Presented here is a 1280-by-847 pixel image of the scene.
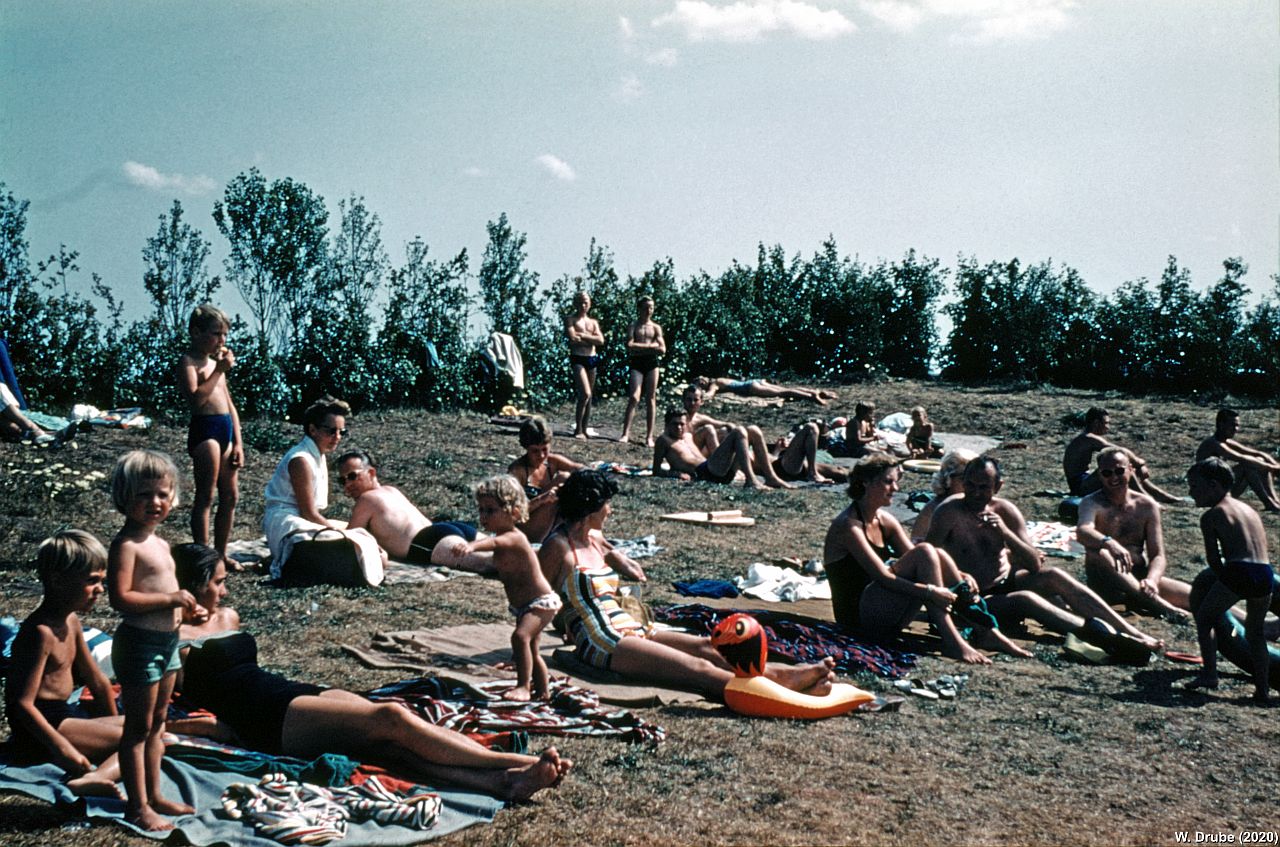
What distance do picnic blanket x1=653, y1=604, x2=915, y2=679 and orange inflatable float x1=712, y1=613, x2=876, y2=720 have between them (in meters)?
0.56

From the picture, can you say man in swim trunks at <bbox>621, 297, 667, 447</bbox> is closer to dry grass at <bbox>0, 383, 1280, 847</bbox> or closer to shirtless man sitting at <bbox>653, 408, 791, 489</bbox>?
shirtless man sitting at <bbox>653, 408, 791, 489</bbox>

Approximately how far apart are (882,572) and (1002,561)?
3.70 feet

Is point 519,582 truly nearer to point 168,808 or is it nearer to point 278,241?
point 168,808

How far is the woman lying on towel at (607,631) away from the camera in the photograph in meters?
5.27

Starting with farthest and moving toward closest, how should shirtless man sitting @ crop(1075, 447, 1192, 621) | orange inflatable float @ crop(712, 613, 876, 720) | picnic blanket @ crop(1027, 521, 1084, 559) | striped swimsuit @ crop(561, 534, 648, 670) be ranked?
picnic blanket @ crop(1027, 521, 1084, 559) < shirtless man sitting @ crop(1075, 447, 1192, 621) < striped swimsuit @ crop(561, 534, 648, 670) < orange inflatable float @ crop(712, 613, 876, 720)

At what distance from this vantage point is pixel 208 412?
698cm

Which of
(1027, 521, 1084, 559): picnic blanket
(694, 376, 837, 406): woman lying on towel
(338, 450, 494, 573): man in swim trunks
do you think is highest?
(694, 376, 837, 406): woman lying on towel

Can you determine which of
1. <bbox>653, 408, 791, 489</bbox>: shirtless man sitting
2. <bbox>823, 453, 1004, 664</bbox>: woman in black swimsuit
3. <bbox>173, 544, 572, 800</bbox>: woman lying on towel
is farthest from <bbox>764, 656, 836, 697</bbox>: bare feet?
<bbox>653, 408, 791, 489</bbox>: shirtless man sitting

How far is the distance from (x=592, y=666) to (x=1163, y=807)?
247cm

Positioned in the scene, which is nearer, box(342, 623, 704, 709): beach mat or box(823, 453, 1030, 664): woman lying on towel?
box(342, 623, 704, 709): beach mat

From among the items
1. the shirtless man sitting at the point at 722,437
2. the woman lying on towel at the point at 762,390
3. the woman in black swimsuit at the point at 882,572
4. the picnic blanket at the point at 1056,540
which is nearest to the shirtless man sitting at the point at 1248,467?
the picnic blanket at the point at 1056,540

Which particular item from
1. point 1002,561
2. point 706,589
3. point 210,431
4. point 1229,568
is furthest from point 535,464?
point 1229,568

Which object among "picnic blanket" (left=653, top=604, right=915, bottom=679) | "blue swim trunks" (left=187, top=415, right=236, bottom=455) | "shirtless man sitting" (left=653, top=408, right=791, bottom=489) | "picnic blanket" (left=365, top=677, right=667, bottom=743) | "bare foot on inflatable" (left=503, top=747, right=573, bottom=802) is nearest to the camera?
"bare foot on inflatable" (left=503, top=747, right=573, bottom=802)

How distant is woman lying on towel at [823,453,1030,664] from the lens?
638 centimetres
